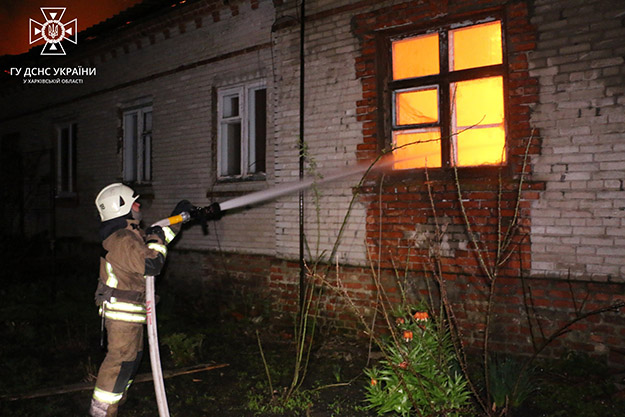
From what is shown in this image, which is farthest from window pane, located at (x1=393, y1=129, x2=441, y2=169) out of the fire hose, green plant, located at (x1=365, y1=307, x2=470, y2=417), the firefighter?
the firefighter

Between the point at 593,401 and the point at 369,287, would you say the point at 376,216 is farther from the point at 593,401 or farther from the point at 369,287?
the point at 593,401

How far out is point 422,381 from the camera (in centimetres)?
377

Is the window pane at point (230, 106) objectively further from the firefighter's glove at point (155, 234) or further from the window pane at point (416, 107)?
the firefighter's glove at point (155, 234)

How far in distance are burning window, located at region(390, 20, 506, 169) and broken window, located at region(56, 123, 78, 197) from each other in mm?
8549

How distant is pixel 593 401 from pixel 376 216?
2850 millimetres

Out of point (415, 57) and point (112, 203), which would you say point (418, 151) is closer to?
point (415, 57)

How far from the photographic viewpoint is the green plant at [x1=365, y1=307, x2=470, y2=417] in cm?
354

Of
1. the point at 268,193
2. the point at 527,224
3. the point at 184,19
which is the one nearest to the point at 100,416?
the point at 268,193

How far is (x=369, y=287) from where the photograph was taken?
5.87 meters

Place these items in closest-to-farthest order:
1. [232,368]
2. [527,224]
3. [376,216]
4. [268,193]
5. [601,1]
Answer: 1. [601,1]
2. [527,224]
3. [232,368]
4. [376,216]
5. [268,193]

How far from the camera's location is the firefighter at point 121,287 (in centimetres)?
393

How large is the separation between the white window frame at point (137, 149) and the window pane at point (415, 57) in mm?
5423

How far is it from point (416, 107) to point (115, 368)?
4.31 m

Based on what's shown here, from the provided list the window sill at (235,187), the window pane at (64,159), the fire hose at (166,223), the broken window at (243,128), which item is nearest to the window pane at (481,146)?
the fire hose at (166,223)
